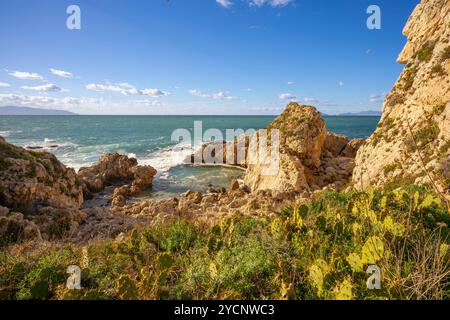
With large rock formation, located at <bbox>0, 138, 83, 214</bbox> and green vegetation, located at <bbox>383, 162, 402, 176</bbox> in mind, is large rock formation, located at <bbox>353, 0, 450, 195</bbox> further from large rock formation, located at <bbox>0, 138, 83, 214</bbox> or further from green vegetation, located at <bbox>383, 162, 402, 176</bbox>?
large rock formation, located at <bbox>0, 138, 83, 214</bbox>

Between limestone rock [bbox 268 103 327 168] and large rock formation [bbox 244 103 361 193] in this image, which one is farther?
limestone rock [bbox 268 103 327 168]

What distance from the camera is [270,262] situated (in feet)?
13.8

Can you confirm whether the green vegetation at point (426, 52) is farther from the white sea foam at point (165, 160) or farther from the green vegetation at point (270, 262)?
the white sea foam at point (165, 160)

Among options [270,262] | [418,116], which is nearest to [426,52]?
[418,116]

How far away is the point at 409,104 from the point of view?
14430 millimetres

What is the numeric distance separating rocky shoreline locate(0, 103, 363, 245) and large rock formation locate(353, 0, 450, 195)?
3.48 metres

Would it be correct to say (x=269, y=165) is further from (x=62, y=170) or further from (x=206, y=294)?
(x=206, y=294)

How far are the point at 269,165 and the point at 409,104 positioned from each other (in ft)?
30.3

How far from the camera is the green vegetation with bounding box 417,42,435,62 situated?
14.7 metres

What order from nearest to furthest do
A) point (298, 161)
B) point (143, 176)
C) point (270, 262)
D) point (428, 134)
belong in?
point (270, 262)
point (428, 134)
point (298, 161)
point (143, 176)

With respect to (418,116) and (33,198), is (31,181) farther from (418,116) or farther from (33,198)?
(418,116)

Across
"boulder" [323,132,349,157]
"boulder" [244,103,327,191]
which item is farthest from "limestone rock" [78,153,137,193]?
"boulder" [323,132,349,157]

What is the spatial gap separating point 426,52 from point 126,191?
72.4 ft

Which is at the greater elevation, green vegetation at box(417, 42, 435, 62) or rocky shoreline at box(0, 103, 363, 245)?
green vegetation at box(417, 42, 435, 62)
